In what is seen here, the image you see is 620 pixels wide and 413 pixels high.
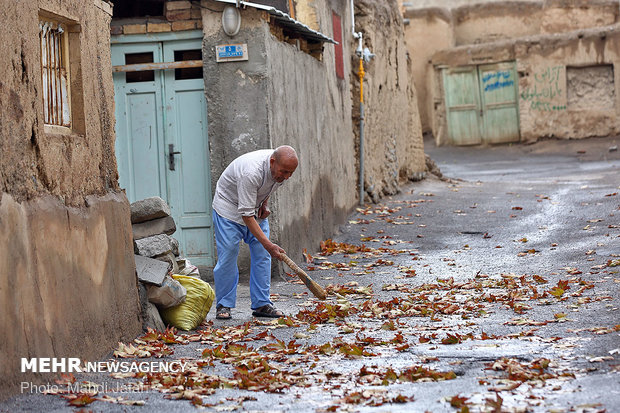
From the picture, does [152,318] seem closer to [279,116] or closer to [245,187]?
[245,187]

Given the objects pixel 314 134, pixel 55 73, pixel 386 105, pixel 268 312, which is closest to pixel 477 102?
pixel 386 105

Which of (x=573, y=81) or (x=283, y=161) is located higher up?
(x=573, y=81)

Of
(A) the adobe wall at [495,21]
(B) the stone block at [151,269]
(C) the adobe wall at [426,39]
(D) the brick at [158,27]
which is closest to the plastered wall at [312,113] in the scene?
(D) the brick at [158,27]

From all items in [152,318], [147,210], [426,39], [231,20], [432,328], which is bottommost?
[432,328]

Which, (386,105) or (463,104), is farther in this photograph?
(463,104)

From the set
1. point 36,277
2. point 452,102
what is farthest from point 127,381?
point 452,102

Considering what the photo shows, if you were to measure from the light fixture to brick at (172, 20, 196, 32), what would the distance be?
43 centimetres

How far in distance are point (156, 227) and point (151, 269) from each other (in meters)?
0.61

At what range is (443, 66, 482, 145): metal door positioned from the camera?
24109mm

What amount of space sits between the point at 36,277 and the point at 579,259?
6.28 meters

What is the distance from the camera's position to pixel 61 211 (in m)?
5.12

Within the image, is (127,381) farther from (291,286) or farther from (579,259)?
(579,259)

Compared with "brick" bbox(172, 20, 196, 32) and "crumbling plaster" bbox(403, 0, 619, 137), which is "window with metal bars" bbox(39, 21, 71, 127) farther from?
"crumbling plaster" bbox(403, 0, 619, 137)

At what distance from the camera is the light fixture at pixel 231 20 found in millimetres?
8836
